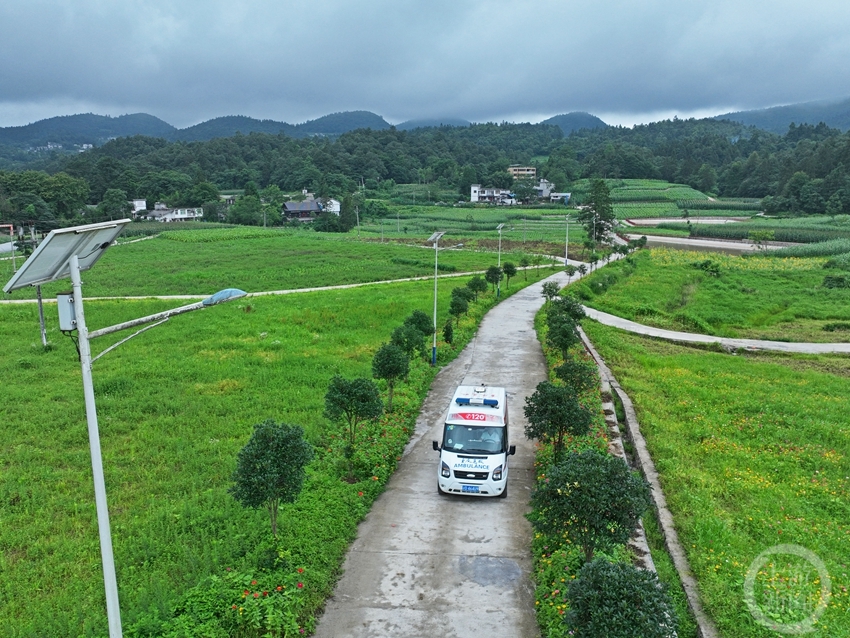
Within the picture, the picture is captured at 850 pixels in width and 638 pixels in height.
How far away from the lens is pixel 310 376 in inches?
803

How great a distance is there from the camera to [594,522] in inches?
342

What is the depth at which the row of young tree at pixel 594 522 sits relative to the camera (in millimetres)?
6699

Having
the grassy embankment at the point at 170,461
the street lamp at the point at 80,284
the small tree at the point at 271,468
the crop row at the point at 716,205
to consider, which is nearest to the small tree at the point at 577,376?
the grassy embankment at the point at 170,461

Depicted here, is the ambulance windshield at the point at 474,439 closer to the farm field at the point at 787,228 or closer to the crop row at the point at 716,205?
the farm field at the point at 787,228

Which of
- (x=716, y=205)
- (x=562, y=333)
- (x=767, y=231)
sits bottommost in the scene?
(x=562, y=333)

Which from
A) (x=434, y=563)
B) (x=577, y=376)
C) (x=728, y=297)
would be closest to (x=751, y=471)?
(x=577, y=376)

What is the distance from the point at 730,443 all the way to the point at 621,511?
8212 millimetres

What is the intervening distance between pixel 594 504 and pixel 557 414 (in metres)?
4.61

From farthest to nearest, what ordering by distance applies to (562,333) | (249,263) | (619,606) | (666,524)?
1. (249,263)
2. (562,333)
3. (666,524)
4. (619,606)

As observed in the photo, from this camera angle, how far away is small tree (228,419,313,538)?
9.55 metres

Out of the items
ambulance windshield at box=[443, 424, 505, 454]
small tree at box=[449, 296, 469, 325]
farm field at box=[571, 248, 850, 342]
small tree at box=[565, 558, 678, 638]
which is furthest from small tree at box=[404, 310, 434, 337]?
A: small tree at box=[565, 558, 678, 638]

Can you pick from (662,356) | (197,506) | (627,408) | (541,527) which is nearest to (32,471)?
(197,506)

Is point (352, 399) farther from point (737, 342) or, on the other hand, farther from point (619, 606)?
point (737, 342)

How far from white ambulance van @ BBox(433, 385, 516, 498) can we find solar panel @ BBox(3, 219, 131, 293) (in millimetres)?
8483
